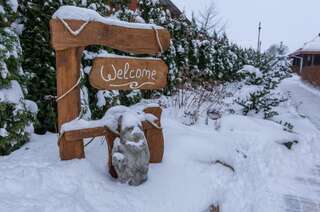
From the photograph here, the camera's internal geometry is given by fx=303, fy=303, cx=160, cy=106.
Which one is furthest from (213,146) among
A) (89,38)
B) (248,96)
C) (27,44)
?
(248,96)

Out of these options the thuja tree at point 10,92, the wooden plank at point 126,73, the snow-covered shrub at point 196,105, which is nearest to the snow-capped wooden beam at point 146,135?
the wooden plank at point 126,73

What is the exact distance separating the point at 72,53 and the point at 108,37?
16.1 inches

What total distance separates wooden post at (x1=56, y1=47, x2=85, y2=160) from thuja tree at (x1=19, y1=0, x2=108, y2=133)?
114cm

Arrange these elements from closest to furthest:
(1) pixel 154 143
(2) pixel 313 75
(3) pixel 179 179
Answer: (3) pixel 179 179
(1) pixel 154 143
(2) pixel 313 75

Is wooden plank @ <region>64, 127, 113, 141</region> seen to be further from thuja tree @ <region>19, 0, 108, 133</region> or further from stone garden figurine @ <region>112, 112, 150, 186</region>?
thuja tree @ <region>19, 0, 108, 133</region>

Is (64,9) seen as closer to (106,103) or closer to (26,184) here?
(26,184)

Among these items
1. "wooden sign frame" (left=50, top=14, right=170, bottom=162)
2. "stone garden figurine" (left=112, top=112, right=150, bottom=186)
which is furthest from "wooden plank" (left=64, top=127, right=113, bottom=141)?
"stone garden figurine" (left=112, top=112, right=150, bottom=186)

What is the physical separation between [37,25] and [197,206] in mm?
3043

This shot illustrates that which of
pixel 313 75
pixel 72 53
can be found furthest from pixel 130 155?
pixel 313 75

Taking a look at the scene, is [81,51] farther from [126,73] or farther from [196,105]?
[196,105]

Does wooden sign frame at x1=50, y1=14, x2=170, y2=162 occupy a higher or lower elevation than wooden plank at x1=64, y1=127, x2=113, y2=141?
higher

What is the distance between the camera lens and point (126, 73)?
323 cm

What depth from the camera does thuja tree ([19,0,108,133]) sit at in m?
3.95

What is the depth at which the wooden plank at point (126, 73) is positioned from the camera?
9.99 ft
